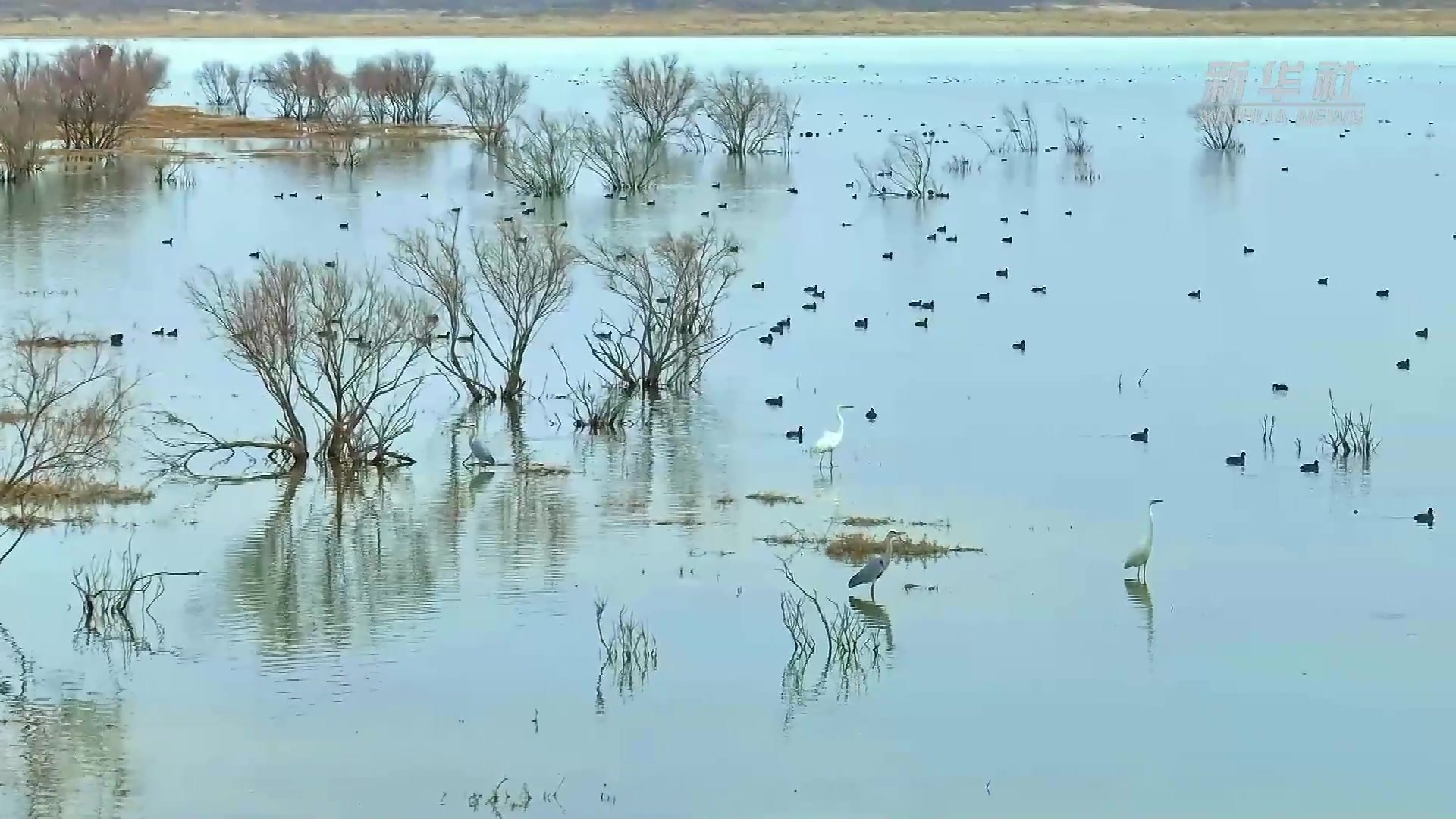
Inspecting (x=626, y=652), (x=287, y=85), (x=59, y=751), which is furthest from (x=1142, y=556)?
(x=287, y=85)

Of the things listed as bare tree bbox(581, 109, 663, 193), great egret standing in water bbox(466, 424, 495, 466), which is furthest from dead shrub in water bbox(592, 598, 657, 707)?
bare tree bbox(581, 109, 663, 193)

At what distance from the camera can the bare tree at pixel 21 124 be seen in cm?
6088

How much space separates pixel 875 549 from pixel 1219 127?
5514 centimetres

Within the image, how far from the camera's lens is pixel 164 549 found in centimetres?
2089

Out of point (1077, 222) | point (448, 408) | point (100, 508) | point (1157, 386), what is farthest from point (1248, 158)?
point (100, 508)

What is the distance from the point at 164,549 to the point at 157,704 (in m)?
5.02

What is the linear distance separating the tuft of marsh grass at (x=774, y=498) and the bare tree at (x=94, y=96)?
49.6 meters

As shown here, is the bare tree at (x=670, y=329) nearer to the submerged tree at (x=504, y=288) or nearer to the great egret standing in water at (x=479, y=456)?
the submerged tree at (x=504, y=288)

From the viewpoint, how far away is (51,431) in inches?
824

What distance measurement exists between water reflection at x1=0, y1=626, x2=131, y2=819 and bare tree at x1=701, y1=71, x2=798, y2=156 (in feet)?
182

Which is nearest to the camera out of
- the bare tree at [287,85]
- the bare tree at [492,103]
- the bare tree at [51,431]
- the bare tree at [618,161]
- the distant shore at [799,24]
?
the bare tree at [51,431]

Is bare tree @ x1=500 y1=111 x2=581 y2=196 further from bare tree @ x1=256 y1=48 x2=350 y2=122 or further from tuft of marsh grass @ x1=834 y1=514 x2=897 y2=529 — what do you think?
tuft of marsh grass @ x1=834 y1=514 x2=897 y2=529

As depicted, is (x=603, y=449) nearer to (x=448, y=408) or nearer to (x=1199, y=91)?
(x=448, y=408)

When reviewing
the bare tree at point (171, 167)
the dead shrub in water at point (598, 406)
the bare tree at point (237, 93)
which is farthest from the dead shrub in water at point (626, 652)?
the bare tree at point (237, 93)
